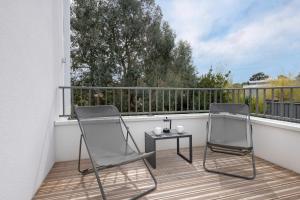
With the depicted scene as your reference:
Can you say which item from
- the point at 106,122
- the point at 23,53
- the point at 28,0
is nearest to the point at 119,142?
the point at 106,122

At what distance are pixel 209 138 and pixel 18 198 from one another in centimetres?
271

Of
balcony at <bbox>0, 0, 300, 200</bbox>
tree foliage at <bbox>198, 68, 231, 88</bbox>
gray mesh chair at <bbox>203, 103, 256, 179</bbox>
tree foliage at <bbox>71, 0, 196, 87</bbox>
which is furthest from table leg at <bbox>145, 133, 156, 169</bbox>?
tree foliage at <bbox>71, 0, 196, 87</bbox>

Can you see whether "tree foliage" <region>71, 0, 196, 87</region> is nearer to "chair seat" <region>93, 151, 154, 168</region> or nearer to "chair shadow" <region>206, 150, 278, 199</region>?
"chair shadow" <region>206, 150, 278, 199</region>

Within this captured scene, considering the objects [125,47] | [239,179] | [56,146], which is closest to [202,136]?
[239,179]

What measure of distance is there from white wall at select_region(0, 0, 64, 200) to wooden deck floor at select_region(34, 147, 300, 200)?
11.7 inches

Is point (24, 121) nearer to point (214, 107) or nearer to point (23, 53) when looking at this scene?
point (23, 53)

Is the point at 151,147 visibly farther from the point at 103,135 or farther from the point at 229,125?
the point at 229,125

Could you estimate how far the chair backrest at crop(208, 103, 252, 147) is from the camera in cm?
348

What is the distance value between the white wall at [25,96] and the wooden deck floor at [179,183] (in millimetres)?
297

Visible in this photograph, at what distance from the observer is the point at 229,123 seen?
3.70m

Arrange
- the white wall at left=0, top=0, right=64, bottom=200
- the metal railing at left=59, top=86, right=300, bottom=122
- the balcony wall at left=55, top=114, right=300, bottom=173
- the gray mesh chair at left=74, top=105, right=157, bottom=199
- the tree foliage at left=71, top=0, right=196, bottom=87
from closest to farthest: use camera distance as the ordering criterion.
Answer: the white wall at left=0, top=0, right=64, bottom=200
the gray mesh chair at left=74, top=105, right=157, bottom=199
the balcony wall at left=55, top=114, right=300, bottom=173
the metal railing at left=59, top=86, right=300, bottom=122
the tree foliage at left=71, top=0, right=196, bottom=87

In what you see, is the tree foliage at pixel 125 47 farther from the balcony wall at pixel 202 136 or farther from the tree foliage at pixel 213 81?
the balcony wall at pixel 202 136

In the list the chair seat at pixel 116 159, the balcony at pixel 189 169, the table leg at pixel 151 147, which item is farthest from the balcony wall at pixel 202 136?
the chair seat at pixel 116 159

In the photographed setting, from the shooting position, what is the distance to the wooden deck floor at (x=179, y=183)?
2.47 metres
